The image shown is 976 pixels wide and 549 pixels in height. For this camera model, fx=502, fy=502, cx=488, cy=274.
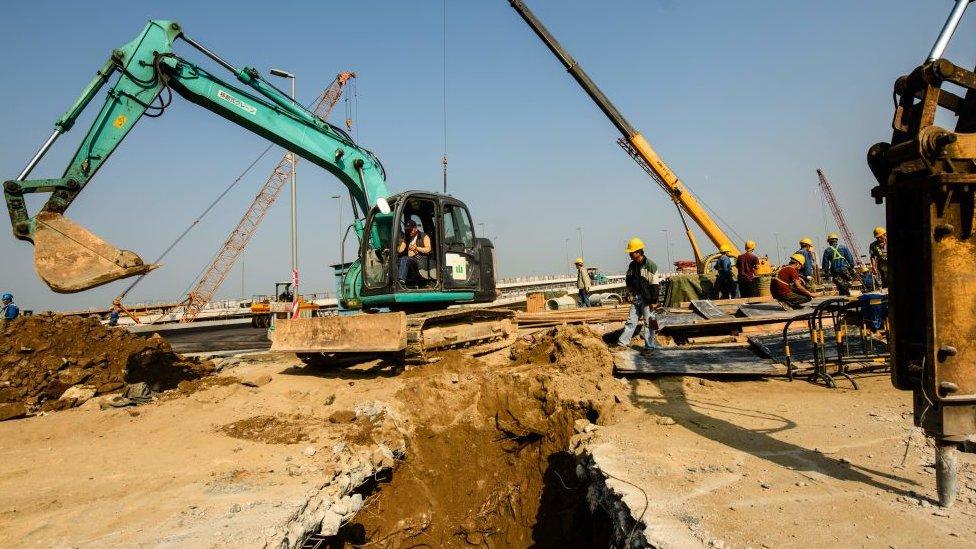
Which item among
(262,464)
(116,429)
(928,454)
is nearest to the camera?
(928,454)

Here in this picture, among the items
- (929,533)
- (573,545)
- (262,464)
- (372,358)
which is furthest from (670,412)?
(372,358)

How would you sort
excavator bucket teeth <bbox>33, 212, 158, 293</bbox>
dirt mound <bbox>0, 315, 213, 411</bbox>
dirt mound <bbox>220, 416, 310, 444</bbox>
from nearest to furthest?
dirt mound <bbox>220, 416, 310, 444</bbox>
excavator bucket teeth <bbox>33, 212, 158, 293</bbox>
dirt mound <bbox>0, 315, 213, 411</bbox>

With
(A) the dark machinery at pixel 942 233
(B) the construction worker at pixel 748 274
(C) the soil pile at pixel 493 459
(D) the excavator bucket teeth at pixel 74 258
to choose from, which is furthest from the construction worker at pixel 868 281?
(D) the excavator bucket teeth at pixel 74 258

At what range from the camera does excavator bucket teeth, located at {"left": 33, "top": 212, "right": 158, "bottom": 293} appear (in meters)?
6.55

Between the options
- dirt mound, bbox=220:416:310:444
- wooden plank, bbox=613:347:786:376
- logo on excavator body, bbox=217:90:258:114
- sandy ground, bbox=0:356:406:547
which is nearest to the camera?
sandy ground, bbox=0:356:406:547

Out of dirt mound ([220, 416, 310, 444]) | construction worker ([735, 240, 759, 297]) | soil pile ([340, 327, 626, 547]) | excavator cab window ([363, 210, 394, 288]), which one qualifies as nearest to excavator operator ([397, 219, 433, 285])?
excavator cab window ([363, 210, 394, 288])

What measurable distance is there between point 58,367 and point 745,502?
32.8 ft

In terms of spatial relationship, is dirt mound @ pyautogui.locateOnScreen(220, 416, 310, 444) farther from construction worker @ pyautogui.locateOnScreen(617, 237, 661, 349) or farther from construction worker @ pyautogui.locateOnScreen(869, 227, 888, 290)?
construction worker @ pyautogui.locateOnScreen(869, 227, 888, 290)

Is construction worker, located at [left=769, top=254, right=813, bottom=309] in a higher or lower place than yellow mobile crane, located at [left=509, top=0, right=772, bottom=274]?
lower

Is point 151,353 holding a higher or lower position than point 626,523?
higher

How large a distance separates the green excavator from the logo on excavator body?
2 centimetres

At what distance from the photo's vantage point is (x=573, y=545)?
4.91 metres

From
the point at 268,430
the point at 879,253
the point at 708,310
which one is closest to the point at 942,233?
the point at 268,430

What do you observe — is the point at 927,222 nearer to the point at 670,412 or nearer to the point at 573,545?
the point at 670,412
